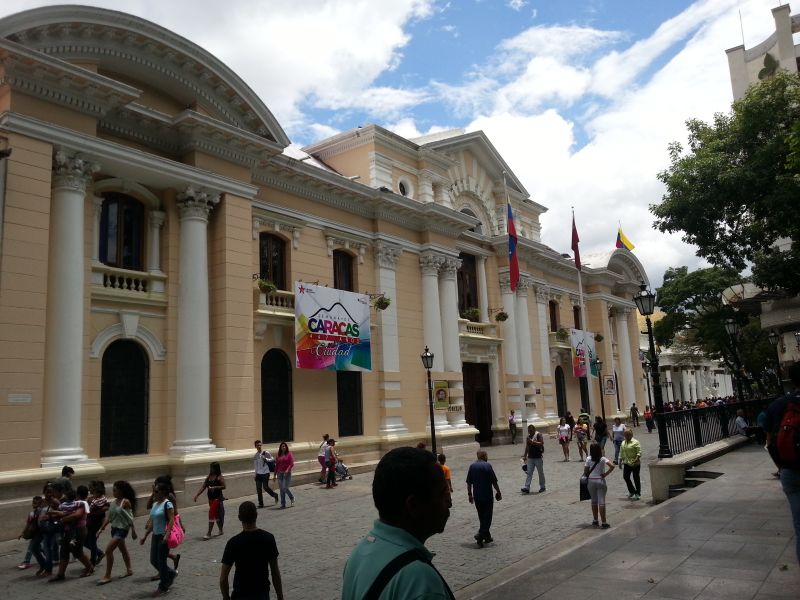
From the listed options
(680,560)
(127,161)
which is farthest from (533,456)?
(127,161)

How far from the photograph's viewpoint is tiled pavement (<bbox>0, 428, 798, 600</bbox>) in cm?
755

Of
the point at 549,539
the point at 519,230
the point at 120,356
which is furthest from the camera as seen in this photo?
the point at 519,230

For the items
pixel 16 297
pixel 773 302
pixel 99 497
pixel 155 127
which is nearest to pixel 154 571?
pixel 99 497

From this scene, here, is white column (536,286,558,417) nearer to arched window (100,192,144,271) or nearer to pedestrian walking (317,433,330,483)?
pedestrian walking (317,433,330,483)

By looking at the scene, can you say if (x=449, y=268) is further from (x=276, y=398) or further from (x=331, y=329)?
(x=276, y=398)

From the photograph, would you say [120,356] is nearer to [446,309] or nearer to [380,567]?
[446,309]

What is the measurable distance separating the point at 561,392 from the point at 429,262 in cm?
1432

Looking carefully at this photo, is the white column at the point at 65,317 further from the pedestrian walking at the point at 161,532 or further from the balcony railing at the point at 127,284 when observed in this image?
the pedestrian walking at the point at 161,532

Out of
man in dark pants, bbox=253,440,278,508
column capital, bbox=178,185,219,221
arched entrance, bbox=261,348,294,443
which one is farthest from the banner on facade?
column capital, bbox=178,185,219,221

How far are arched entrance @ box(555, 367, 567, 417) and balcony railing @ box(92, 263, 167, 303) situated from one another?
24277 mm

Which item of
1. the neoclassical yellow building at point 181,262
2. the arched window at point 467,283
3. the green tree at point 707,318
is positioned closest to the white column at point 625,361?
the green tree at point 707,318

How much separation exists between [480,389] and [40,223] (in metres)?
20.1

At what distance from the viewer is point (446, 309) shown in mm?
27047

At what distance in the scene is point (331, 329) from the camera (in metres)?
21.1
